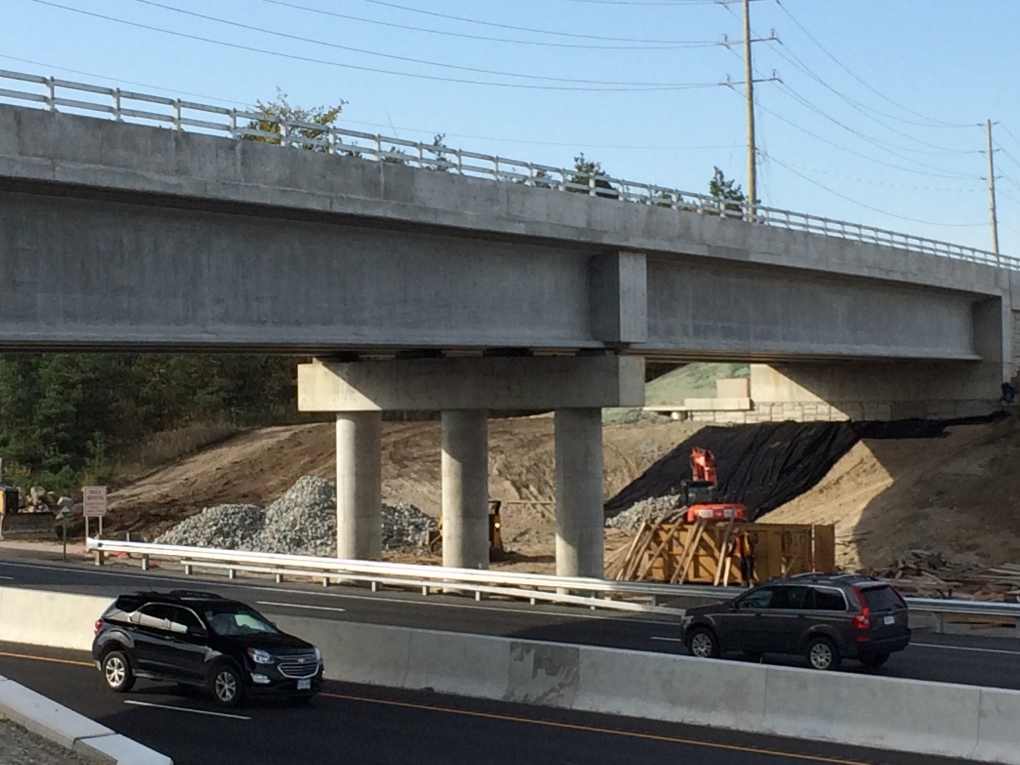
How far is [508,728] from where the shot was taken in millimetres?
18516

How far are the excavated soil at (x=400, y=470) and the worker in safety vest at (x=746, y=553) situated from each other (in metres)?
16.0

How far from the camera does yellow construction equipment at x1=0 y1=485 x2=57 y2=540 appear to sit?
56219 mm

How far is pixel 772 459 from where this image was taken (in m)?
60.9

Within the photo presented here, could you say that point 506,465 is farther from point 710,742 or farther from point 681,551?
point 710,742

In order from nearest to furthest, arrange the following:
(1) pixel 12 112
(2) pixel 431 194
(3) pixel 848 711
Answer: (3) pixel 848 711 → (1) pixel 12 112 → (2) pixel 431 194

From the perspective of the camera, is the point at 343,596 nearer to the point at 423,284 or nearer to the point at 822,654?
the point at 423,284

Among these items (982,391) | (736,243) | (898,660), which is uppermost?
(736,243)

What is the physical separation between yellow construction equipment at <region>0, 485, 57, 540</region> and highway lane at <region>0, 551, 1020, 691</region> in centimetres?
1218

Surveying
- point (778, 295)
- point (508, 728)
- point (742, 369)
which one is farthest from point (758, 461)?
point (508, 728)

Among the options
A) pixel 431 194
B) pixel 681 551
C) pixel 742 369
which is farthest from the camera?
pixel 742 369

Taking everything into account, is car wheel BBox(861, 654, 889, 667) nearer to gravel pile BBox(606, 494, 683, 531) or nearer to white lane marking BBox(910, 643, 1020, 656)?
white lane marking BBox(910, 643, 1020, 656)

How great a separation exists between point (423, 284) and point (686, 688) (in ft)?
41.9

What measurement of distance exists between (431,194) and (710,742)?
14704 mm

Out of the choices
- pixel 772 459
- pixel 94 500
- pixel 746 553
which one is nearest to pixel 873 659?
pixel 746 553
